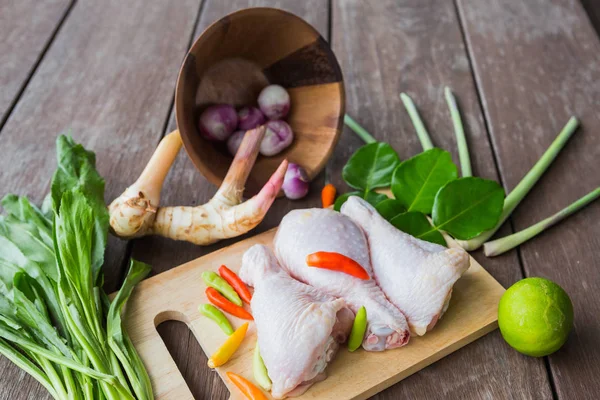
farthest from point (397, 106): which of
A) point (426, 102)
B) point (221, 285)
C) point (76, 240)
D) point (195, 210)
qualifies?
point (76, 240)

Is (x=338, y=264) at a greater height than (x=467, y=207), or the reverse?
(x=338, y=264)

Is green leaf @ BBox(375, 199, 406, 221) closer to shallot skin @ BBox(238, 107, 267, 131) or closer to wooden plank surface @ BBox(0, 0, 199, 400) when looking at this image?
shallot skin @ BBox(238, 107, 267, 131)

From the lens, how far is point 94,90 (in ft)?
8.64

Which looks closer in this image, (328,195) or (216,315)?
(216,315)

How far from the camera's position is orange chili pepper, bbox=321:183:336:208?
2090 millimetres

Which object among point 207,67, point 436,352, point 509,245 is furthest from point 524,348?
point 207,67

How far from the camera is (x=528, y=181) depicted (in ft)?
6.93

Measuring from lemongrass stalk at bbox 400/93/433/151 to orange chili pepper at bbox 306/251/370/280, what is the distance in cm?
79

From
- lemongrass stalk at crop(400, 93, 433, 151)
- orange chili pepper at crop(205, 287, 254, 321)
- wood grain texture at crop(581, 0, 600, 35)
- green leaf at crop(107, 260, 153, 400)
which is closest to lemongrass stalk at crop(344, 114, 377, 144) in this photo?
lemongrass stalk at crop(400, 93, 433, 151)

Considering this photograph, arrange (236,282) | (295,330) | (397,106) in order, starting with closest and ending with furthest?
(295,330), (236,282), (397,106)

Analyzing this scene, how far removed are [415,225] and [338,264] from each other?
38cm

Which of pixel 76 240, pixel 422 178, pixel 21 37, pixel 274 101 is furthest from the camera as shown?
pixel 21 37

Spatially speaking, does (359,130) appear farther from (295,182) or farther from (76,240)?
(76,240)

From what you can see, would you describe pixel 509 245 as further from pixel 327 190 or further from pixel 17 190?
pixel 17 190
